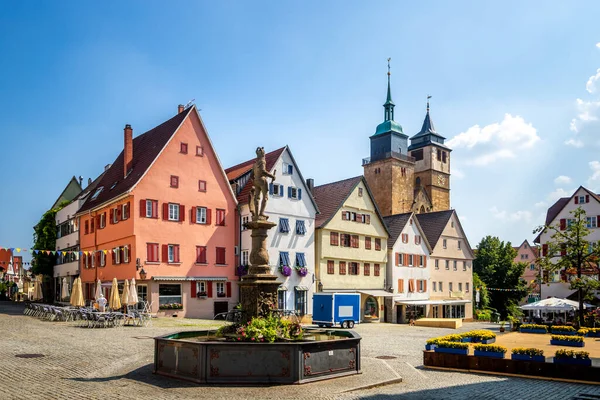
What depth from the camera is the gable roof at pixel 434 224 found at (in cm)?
5949

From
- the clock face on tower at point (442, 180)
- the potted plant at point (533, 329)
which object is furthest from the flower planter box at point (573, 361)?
the clock face on tower at point (442, 180)

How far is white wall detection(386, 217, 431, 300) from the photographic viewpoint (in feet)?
173

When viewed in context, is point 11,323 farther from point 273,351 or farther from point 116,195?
point 273,351

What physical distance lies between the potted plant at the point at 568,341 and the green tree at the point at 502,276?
49.6 m

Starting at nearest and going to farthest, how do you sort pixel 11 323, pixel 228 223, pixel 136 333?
pixel 136 333 < pixel 11 323 < pixel 228 223

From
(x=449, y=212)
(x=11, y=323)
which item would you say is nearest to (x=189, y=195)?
(x=11, y=323)

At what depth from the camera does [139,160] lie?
4131cm

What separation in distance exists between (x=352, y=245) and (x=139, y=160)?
740 inches

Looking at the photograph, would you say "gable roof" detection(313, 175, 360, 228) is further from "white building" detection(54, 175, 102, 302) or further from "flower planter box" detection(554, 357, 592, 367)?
"flower planter box" detection(554, 357, 592, 367)

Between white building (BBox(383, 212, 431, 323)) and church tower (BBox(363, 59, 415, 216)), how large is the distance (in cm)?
2396

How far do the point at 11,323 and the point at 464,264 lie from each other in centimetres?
4676

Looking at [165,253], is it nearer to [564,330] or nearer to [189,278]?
[189,278]

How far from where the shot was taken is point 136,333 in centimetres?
2541

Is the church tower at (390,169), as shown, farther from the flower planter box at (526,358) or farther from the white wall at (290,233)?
the flower planter box at (526,358)
